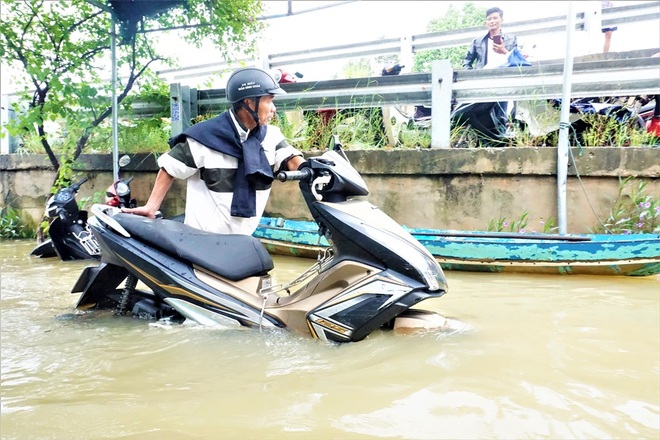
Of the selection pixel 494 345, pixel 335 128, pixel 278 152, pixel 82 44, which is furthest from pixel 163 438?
pixel 82 44

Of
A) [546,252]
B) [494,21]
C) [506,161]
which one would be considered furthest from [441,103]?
[546,252]

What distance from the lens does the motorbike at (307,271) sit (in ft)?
8.37

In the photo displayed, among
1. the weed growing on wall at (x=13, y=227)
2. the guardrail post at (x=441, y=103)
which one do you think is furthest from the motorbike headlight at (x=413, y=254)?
the weed growing on wall at (x=13, y=227)

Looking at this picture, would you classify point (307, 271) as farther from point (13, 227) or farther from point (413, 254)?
point (13, 227)

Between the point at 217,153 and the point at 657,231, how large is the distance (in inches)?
155

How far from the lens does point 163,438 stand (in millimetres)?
1757

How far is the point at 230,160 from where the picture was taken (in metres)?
3.04

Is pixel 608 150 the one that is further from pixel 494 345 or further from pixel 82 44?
pixel 82 44

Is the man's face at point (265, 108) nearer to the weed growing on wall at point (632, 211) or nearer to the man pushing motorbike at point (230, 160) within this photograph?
the man pushing motorbike at point (230, 160)

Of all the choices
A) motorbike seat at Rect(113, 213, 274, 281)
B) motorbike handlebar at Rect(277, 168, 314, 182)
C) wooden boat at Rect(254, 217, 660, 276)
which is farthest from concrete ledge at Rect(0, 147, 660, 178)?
motorbike handlebar at Rect(277, 168, 314, 182)

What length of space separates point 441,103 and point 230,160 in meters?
3.32

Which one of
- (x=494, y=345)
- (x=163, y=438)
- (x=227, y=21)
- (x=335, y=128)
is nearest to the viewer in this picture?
(x=163, y=438)

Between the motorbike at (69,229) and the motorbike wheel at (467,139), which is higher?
the motorbike wheel at (467,139)

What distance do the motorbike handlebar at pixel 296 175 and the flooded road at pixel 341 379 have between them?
0.80 m
